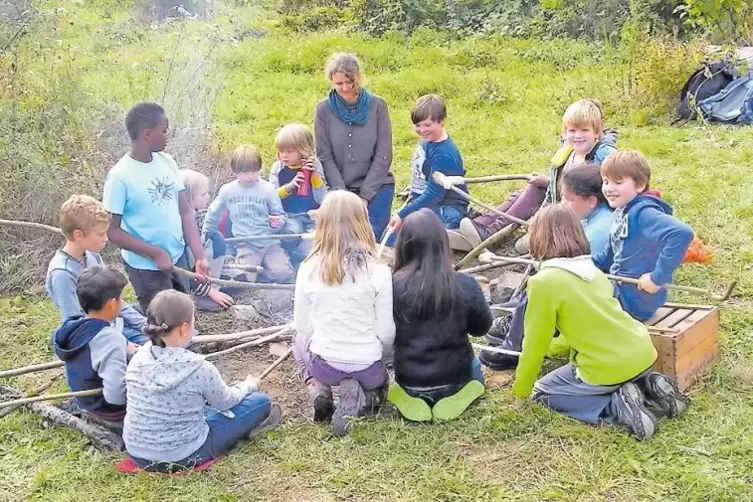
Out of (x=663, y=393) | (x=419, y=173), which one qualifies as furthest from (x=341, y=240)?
(x=419, y=173)

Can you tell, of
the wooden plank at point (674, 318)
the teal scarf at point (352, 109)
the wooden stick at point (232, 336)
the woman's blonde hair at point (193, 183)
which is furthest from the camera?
the teal scarf at point (352, 109)

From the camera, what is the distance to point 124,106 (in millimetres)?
8086

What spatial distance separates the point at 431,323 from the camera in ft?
13.7

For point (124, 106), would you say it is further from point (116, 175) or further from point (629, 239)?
point (629, 239)

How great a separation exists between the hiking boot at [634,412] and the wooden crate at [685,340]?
0.28 metres

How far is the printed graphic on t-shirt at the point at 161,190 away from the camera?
4965mm

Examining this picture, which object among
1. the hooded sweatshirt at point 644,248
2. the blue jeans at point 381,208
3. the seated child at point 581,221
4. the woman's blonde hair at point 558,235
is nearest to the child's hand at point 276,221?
the blue jeans at point 381,208

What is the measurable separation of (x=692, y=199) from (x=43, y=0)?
6.10 m

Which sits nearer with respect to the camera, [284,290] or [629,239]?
[629,239]

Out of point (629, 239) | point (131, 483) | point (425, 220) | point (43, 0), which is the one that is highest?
point (43, 0)

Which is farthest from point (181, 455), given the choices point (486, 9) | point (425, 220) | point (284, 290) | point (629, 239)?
point (486, 9)

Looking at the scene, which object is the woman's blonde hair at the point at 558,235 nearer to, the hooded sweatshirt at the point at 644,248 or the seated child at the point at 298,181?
the hooded sweatshirt at the point at 644,248

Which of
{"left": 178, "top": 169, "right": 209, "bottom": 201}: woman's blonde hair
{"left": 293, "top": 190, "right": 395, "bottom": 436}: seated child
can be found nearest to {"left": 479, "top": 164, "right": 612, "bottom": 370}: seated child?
{"left": 293, "top": 190, "right": 395, "bottom": 436}: seated child

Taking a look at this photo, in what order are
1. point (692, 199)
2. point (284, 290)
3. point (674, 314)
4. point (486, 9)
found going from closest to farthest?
point (674, 314)
point (284, 290)
point (692, 199)
point (486, 9)
